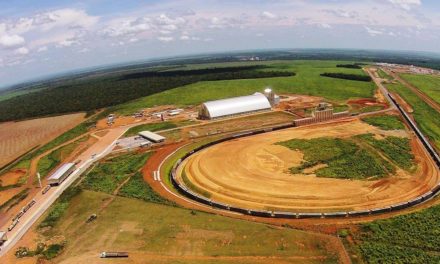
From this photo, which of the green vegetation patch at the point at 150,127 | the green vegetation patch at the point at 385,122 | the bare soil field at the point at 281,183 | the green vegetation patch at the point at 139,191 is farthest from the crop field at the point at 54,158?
the green vegetation patch at the point at 385,122

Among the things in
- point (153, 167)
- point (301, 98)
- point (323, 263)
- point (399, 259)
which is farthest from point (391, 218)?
point (301, 98)

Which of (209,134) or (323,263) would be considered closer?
(323,263)

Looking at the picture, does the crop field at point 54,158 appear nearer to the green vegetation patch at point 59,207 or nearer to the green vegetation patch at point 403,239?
the green vegetation patch at point 59,207

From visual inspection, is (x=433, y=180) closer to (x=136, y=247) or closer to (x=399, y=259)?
(x=399, y=259)

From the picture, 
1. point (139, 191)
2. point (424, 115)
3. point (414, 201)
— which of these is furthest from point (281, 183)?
point (424, 115)

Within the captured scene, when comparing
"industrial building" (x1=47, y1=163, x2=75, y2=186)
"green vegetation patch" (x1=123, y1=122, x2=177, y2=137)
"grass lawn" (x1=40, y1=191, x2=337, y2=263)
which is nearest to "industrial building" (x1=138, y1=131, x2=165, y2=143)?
"green vegetation patch" (x1=123, y1=122, x2=177, y2=137)

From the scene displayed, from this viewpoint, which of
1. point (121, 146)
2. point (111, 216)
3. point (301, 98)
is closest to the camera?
point (111, 216)

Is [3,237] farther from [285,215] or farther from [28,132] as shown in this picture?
[28,132]
